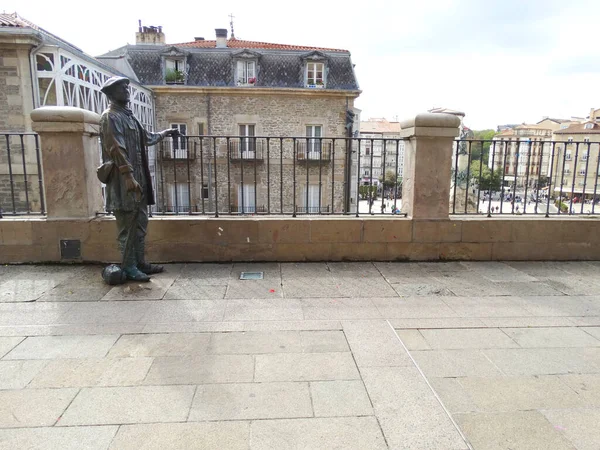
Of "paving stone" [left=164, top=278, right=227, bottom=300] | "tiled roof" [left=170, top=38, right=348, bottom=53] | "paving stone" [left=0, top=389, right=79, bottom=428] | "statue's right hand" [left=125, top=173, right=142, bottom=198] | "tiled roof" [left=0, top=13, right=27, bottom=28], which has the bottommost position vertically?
"paving stone" [left=0, top=389, right=79, bottom=428]

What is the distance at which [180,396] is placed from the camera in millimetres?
2467

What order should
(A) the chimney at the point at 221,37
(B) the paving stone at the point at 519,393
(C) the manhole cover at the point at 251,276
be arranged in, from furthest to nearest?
(A) the chimney at the point at 221,37 → (C) the manhole cover at the point at 251,276 → (B) the paving stone at the point at 519,393

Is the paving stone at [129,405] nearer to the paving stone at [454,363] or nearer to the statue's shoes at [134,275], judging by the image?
the paving stone at [454,363]

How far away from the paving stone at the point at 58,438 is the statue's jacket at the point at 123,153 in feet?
8.41

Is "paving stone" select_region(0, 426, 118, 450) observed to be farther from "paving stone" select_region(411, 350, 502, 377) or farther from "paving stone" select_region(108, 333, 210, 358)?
"paving stone" select_region(411, 350, 502, 377)

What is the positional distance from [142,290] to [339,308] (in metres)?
2.12

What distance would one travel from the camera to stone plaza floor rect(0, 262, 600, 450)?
2.17m


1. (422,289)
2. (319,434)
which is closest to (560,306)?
(422,289)

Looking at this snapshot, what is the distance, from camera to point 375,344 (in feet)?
10.3

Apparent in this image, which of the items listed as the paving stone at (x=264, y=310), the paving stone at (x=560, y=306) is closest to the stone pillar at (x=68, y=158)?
the paving stone at (x=264, y=310)

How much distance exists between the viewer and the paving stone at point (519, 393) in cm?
241

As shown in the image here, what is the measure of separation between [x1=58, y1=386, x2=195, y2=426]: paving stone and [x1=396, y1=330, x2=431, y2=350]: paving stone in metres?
1.64

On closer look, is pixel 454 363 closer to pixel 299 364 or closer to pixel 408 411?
pixel 408 411

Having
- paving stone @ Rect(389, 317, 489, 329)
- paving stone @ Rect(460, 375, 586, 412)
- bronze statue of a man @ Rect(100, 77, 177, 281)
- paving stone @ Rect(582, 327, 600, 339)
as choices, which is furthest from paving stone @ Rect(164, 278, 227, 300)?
paving stone @ Rect(582, 327, 600, 339)
